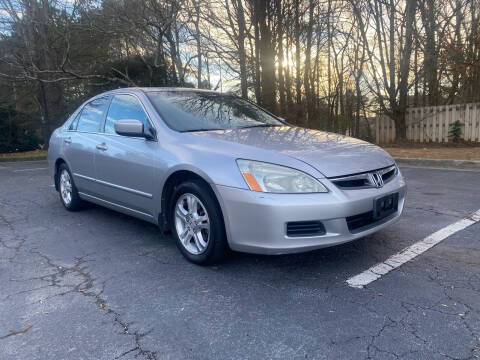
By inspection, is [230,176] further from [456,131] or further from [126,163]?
[456,131]

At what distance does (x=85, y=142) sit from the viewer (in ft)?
16.0

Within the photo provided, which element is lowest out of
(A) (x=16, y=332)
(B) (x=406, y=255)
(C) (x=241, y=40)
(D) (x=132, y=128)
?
(A) (x=16, y=332)

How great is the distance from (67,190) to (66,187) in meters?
0.05

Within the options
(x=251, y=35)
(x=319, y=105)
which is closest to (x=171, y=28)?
(x=251, y=35)

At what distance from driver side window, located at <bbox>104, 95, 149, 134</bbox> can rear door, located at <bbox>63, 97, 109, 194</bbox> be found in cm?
20

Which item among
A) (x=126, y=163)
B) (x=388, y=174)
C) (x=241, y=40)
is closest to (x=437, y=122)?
(x=241, y=40)

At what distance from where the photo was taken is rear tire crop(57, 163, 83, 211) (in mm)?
5363

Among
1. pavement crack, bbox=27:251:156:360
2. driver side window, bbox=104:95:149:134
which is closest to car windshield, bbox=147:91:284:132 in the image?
driver side window, bbox=104:95:149:134

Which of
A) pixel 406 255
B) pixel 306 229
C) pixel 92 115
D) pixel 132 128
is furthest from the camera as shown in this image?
pixel 92 115

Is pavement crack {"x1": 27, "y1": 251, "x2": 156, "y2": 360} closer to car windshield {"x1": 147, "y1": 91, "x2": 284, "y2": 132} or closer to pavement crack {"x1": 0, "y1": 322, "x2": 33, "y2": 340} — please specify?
pavement crack {"x1": 0, "y1": 322, "x2": 33, "y2": 340}

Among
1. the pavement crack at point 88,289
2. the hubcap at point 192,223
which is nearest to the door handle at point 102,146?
the pavement crack at point 88,289

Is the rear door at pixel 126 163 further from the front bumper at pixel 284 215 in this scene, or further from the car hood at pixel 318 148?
the front bumper at pixel 284 215

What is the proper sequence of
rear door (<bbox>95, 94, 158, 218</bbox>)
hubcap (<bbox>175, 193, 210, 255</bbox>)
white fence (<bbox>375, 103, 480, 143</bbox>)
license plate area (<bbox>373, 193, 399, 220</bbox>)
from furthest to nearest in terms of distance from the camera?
white fence (<bbox>375, 103, 480, 143</bbox>) → rear door (<bbox>95, 94, 158, 218</bbox>) → hubcap (<bbox>175, 193, 210, 255</bbox>) → license plate area (<bbox>373, 193, 399, 220</bbox>)

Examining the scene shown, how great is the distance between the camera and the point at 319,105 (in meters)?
15.4
